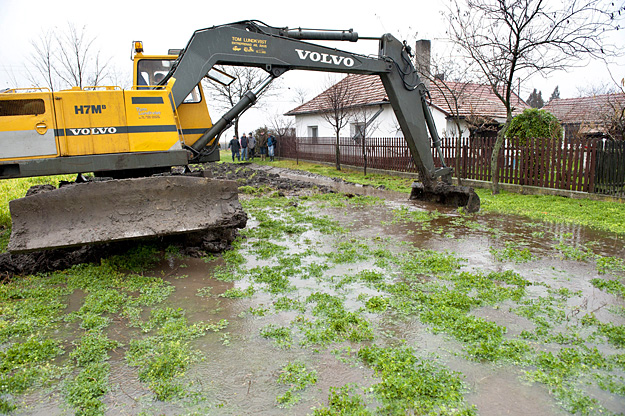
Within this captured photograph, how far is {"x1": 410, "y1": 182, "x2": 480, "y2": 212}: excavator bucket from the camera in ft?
33.5

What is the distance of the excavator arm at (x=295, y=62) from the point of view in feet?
24.4

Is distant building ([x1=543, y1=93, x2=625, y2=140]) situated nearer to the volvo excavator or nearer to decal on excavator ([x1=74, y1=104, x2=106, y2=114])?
the volvo excavator

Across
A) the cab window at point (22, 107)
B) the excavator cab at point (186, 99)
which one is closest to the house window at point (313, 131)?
the excavator cab at point (186, 99)

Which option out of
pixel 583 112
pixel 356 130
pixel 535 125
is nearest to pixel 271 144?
pixel 356 130

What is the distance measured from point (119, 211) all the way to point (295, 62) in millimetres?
4375

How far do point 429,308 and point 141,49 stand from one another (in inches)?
266

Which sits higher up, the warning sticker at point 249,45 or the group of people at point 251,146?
the warning sticker at point 249,45

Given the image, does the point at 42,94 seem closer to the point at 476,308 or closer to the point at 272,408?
the point at 272,408

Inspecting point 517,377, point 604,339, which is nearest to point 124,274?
point 517,377

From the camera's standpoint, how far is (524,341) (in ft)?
13.2

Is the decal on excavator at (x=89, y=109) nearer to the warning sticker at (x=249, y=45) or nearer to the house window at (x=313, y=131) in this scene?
the warning sticker at (x=249, y=45)

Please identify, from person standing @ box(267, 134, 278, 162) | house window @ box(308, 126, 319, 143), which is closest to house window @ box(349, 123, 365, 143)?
house window @ box(308, 126, 319, 143)

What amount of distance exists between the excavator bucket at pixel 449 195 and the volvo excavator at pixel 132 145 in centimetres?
516

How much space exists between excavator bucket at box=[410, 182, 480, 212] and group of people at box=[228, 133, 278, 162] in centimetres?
2035
